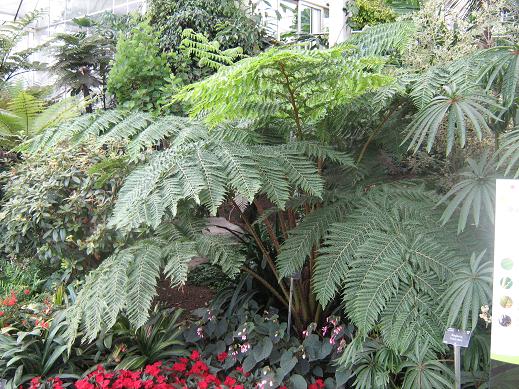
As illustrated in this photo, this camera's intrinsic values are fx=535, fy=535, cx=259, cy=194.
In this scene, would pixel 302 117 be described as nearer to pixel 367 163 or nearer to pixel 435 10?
pixel 367 163

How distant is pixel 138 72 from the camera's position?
3.68 metres

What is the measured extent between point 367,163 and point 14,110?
3784mm

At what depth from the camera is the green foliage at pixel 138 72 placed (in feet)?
11.8

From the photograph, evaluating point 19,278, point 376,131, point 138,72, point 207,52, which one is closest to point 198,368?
point 376,131

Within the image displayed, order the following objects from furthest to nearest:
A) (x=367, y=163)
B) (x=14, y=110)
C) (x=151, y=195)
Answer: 1. (x=14, y=110)
2. (x=367, y=163)
3. (x=151, y=195)

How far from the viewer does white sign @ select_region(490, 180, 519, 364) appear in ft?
4.78

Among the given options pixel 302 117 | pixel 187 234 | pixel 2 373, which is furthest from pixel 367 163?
pixel 2 373

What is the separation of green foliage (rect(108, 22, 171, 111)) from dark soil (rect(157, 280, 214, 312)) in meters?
1.36

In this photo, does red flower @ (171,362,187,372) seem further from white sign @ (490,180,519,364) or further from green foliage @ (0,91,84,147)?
green foliage @ (0,91,84,147)

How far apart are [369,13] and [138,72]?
5.61 m

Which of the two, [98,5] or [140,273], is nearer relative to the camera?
[140,273]

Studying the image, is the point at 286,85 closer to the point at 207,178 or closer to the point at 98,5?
the point at 207,178

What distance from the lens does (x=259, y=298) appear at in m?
3.28

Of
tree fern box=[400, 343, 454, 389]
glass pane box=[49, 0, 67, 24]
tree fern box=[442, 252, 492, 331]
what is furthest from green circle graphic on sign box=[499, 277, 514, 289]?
glass pane box=[49, 0, 67, 24]
